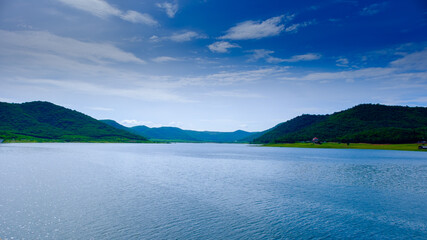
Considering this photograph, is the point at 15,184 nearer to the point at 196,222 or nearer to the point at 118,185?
the point at 118,185

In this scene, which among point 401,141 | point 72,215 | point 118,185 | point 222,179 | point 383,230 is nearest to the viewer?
point 383,230

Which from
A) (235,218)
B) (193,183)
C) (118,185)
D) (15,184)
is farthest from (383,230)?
(15,184)

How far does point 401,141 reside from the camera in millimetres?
176500

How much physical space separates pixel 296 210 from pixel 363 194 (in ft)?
51.4

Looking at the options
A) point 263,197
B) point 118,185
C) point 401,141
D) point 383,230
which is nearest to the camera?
point 383,230

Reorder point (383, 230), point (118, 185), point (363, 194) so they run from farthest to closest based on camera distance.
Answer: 1. point (118, 185)
2. point (363, 194)
3. point (383, 230)

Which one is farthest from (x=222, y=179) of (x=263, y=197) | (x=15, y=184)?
(x=15, y=184)

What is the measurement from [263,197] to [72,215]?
23.1 m

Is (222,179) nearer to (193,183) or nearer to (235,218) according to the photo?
(193,183)

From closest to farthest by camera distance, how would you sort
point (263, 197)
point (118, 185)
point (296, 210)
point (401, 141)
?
point (296, 210), point (263, 197), point (118, 185), point (401, 141)

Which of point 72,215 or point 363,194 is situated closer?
point 72,215

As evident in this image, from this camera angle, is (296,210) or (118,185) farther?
(118,185)

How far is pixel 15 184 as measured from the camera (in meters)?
39.8

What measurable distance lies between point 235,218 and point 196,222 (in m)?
4.14
